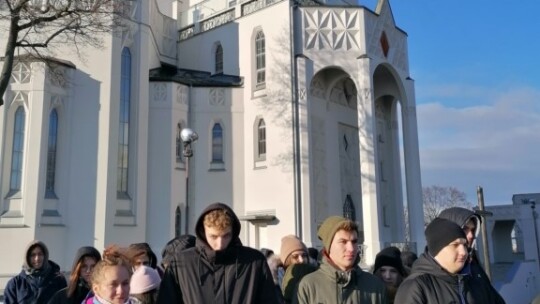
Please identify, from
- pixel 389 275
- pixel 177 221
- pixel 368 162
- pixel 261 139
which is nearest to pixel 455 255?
pixel 389 275

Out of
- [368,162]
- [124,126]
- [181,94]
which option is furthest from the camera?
[181,94]

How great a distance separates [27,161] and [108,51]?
5.57 m

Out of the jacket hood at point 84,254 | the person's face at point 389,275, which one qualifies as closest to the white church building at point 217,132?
the jacket hood at point 84,254

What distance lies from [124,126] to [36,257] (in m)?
16.9

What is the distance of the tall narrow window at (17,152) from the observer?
19.8 meters

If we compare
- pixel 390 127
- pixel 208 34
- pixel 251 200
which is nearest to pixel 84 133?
pixel 251 200

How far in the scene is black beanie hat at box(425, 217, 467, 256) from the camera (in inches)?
138

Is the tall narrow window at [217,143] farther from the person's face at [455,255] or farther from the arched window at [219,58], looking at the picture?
the person's face at [455,255]

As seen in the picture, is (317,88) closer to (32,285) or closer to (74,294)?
(32,285)

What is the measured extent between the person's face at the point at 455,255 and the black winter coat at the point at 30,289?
4597 mm

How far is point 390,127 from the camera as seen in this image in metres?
31.8

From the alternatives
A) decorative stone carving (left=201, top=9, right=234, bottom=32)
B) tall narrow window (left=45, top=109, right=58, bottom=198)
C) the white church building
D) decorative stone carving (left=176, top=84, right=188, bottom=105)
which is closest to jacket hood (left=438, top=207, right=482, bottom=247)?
the white church building

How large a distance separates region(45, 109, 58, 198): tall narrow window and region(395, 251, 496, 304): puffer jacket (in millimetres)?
19230

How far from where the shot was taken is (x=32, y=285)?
19.8ft
